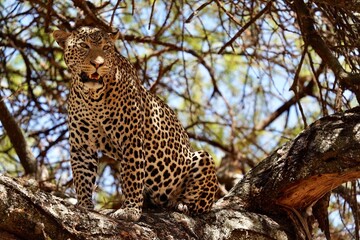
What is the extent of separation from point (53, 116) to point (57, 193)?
1.81 m

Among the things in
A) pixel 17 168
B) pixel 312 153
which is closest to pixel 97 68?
pixel 312 153

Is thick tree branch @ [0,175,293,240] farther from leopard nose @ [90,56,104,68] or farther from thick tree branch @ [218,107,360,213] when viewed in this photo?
leopard nose @ [90,56,104,68]

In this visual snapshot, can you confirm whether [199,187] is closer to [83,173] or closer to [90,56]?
[83,173]

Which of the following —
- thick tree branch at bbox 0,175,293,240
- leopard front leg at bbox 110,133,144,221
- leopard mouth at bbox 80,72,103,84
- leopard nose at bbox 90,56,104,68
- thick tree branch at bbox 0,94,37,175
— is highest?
thick tree branch at bbox 0,94,37,175

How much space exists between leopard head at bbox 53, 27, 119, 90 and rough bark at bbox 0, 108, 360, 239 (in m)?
0.84

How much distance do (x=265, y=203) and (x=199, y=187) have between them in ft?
1.85

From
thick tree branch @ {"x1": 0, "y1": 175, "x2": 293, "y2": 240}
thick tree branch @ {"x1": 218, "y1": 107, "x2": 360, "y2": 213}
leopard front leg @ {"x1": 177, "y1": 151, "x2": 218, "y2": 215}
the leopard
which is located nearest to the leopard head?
the leopard

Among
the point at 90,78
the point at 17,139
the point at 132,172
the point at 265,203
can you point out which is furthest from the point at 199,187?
the point at 17,139

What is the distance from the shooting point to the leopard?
222 inches

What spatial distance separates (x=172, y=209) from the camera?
20.1 feet

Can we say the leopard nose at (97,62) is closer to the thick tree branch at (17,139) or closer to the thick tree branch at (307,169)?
the thick tree branch at (307,169)

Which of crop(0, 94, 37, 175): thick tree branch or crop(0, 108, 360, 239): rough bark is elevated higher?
crop(0, 94, 37, 175): thick tree branch

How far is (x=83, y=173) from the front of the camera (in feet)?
19.4

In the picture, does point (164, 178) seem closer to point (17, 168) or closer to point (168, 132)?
point (168, 132)
